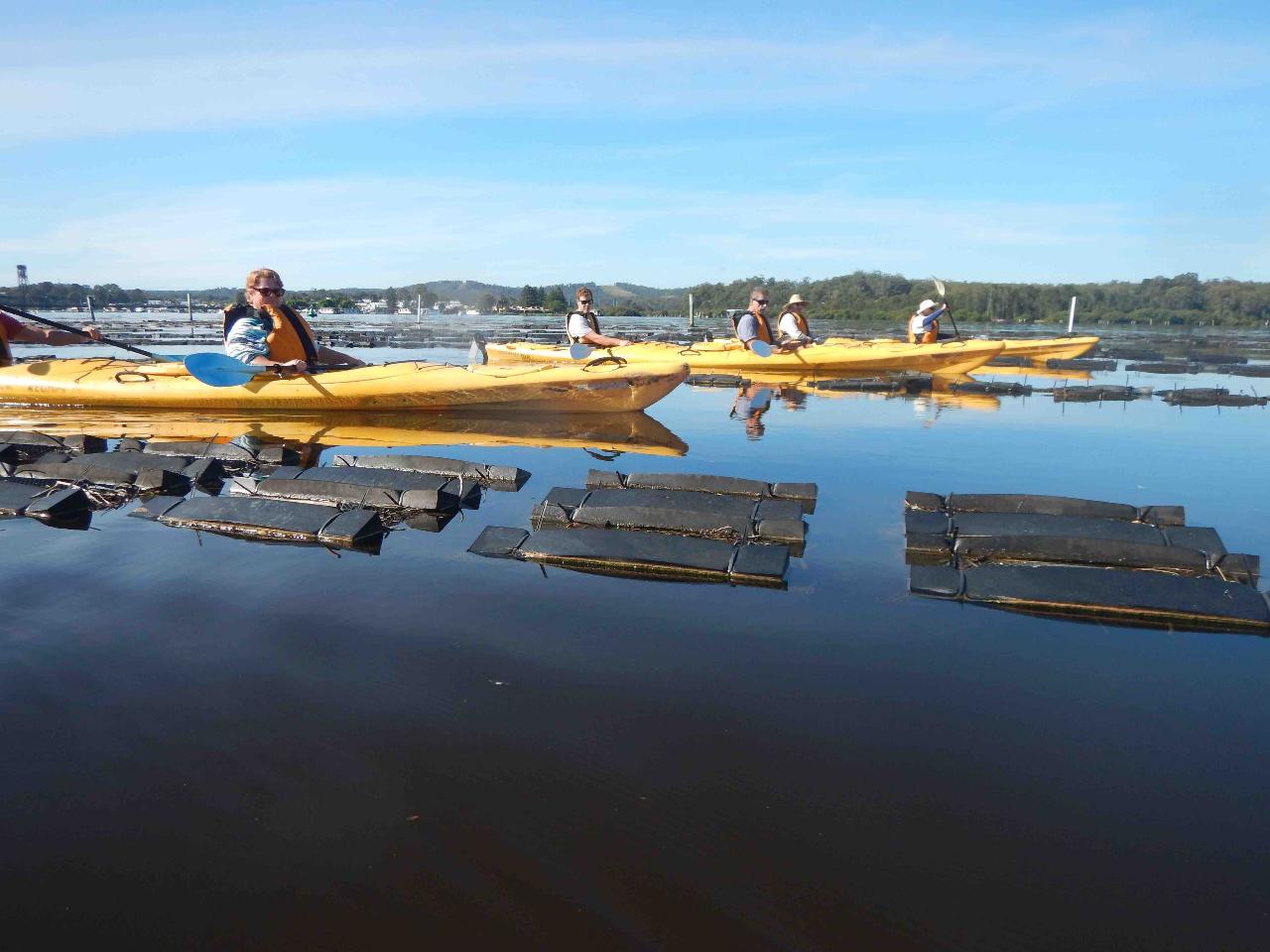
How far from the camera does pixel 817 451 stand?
9.17m

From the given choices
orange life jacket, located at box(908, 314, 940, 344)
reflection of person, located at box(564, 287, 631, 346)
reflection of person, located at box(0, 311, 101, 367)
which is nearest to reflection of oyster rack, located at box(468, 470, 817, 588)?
reflection of person, located at box(564, 287, 631, 346)

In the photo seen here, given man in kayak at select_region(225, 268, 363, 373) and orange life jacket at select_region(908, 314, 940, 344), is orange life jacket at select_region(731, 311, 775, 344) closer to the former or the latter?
orange life jacket at select_region(908, 314, 940, 344)

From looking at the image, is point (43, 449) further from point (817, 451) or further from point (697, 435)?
point (817, 451)

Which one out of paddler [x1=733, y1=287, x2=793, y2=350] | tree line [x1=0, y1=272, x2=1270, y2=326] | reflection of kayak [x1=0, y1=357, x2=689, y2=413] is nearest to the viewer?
reflection of kayak [x1=0, y1=357, x2=689, y2=413]

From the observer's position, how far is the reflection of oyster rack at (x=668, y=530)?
203 inches

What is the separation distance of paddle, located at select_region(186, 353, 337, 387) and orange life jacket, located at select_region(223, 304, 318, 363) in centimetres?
28

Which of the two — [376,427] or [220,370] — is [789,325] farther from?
[220,370]

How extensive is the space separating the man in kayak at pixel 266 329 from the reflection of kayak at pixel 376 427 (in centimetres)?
79

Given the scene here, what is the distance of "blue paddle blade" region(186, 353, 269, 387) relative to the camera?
33.6ft

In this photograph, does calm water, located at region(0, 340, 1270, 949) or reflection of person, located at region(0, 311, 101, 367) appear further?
reflection of person, located at region(0, 311, 101, 367)

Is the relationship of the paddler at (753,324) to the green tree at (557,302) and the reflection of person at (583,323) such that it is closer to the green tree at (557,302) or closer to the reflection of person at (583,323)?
the reflection of person at (583,323)

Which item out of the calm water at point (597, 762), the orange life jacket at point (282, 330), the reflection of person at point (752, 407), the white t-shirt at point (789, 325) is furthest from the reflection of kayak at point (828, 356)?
the calm water at point (597, 762)

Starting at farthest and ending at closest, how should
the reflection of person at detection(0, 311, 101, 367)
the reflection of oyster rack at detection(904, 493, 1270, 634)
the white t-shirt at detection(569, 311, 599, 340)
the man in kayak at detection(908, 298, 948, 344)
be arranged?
1. the man in kayak at detection(908, 298, 948, 344)
2. the white t-shirt at detection(569, 311, 599, 340)
3. the reflection of person at detection(0, 311, 101, 367)
4. the reflection of oyster rack at detection(904, 493, 1270, 634)

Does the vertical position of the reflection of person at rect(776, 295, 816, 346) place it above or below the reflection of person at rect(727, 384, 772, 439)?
above
